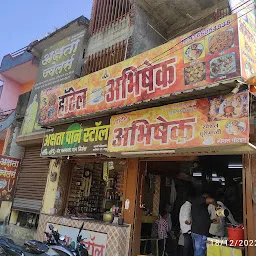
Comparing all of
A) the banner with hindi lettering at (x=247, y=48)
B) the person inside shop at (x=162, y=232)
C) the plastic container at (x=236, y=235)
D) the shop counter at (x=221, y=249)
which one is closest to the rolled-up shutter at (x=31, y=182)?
the person inside shop at (x=162, y=232)

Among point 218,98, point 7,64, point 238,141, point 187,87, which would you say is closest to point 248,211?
point 238,141

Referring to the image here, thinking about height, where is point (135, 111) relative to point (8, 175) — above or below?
above

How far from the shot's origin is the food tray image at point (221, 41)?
5172 mm

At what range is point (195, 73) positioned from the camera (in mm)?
5551

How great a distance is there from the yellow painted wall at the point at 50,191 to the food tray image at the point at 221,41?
23.0 feet

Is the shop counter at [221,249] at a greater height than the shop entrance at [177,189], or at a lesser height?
lesser

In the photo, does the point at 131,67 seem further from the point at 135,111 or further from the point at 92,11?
the point at 92,11

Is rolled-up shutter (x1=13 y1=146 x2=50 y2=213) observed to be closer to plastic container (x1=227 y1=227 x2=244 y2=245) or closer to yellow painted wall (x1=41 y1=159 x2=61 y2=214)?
yellow painted wall (x1=41 y1=159 x2=61 y2=214)

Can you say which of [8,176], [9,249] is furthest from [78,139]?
[8,176]

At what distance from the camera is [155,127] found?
249 inches

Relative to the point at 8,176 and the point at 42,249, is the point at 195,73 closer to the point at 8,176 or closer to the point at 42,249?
the point at 42,249

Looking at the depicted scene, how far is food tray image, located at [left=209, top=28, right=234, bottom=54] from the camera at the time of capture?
5.17m

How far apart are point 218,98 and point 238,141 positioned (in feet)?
3.52

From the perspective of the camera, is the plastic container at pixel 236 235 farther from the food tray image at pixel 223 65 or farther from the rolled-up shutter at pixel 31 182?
the rolled-up shutter at pixel 31 182
